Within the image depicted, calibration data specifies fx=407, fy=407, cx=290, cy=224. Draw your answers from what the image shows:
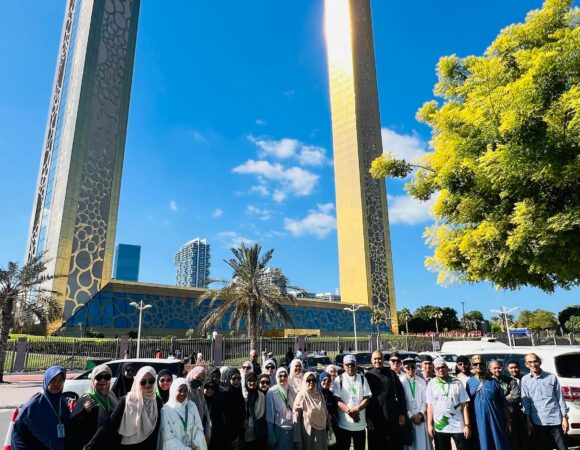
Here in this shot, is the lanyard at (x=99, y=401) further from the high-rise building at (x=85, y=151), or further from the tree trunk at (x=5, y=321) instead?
the high-rise building at (x=85, y=151)

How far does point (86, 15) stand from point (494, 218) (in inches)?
1741

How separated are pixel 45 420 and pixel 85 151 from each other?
121ft

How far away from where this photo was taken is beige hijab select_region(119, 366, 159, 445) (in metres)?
3.96

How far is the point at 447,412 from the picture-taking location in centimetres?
539

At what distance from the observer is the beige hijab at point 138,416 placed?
156 inches

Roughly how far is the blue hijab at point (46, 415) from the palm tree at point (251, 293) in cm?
2154

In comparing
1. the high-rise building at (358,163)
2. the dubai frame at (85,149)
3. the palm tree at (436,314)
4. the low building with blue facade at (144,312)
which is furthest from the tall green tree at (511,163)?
the palm tree at (436,314)

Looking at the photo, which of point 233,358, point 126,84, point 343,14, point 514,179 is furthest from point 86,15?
point 514,179

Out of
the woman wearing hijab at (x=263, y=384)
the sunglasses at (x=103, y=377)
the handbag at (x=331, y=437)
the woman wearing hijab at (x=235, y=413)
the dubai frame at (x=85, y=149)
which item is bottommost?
the handbag at (x=331, y=437)

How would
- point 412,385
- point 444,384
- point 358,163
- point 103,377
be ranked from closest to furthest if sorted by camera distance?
1. point 103,377
2. point 444,384
3. point 412,385
4. point 358,163

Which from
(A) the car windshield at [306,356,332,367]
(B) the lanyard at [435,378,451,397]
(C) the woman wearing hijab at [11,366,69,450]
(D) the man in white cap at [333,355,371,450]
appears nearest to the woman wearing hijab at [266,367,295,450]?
(D) the man in white cap at [333,355,371,450]

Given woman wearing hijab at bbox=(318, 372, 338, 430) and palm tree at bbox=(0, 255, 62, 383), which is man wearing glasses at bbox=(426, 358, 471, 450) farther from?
palm tree at bbox=(0, 255, 62, 383)

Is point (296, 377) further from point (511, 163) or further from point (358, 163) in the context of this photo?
point (358, 163)

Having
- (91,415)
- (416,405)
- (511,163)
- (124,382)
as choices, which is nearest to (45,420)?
(91,415)
